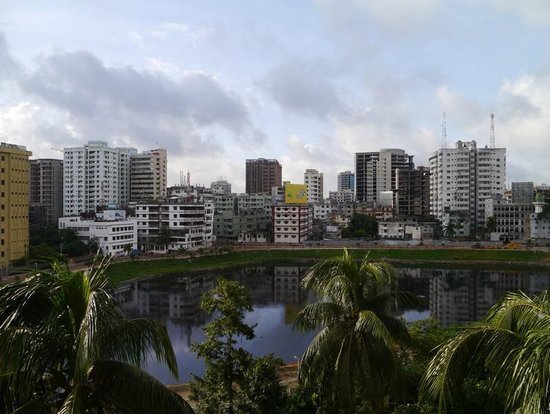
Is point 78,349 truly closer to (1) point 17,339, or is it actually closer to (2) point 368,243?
(1) point 17,339

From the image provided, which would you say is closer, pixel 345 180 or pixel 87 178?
pixel 87 178

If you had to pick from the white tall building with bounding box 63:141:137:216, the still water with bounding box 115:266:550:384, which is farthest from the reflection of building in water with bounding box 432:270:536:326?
the white tall building with bounding box 63:141:137:216

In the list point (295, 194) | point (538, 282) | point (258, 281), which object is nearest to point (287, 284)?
point (258, 281)

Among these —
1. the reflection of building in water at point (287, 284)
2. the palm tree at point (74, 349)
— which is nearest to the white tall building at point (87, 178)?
the reflection of building in water at point (287, 284)

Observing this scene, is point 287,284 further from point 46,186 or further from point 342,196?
point 342,196

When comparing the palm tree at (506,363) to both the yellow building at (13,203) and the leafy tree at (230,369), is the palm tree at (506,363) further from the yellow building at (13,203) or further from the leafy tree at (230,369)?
the yellow building at (13,203)
